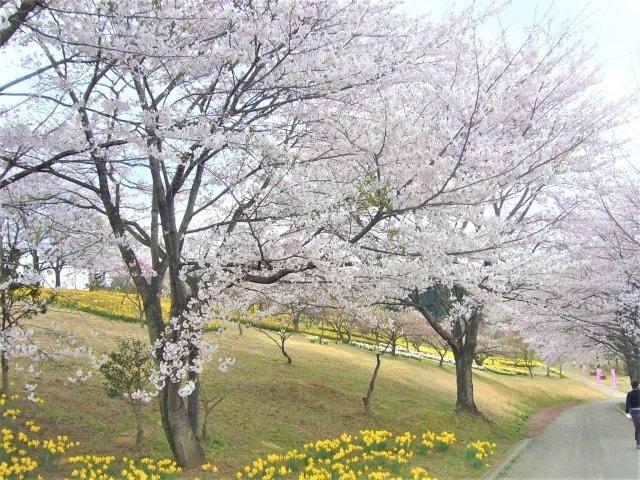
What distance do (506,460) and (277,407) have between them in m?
5.83

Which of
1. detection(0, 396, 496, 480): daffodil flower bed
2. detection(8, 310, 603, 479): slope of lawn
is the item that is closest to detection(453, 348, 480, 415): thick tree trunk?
detection(8, 310, 603, 479): slope of lawn

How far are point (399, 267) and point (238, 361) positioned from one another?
1281 cm

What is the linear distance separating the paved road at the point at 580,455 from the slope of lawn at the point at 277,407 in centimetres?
84

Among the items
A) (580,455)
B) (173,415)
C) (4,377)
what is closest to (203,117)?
(173,415)

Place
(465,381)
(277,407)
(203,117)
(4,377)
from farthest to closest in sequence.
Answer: (465,381) < (277,407) < (4,377) < (203,117)

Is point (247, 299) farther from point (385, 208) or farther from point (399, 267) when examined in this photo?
point (385, 208)

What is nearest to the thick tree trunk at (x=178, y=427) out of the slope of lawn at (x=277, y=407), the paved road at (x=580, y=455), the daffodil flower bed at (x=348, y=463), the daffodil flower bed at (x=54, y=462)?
the daffodil flower bed at (x=54, y=462)

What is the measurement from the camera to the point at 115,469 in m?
8.55

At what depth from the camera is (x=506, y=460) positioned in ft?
36.8

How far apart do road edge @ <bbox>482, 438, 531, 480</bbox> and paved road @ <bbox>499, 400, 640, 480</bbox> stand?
0.10 metres

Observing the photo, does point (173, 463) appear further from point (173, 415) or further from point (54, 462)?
point (54, 462)

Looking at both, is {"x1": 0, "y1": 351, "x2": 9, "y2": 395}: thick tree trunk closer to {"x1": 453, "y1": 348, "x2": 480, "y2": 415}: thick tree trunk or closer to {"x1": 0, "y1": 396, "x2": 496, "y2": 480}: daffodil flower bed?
{"x1": 0, "y1": 396, "x2": 496, "y2": 480}: daffodil flower bed

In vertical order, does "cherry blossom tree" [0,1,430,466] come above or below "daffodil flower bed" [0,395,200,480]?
above

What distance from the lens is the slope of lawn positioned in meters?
10.5
